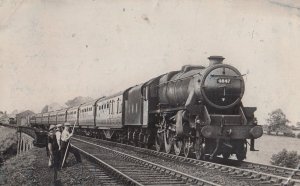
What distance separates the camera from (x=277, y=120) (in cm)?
5247

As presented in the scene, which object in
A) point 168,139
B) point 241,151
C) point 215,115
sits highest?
point 215,115

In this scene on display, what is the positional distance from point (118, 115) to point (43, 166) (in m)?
10.1

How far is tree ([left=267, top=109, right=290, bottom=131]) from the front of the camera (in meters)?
51.7

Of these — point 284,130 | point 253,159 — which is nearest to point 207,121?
point 253,159

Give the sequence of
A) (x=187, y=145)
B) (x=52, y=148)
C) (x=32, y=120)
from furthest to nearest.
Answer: (x=32, y=120), (x=187, y=145), (x=52, y=148)

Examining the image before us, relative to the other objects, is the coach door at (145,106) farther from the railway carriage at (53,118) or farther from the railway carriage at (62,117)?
the railway carriage at (53,118)

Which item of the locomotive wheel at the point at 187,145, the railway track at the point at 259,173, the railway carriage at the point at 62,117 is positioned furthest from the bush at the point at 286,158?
the railway track at the point at 259,173

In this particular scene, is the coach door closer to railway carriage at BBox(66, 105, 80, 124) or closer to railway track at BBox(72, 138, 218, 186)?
railway track at BBox(72, 138, 218, 186)

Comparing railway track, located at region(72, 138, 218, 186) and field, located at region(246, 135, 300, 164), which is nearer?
railway track, located at region(72, 138, 218, 186)

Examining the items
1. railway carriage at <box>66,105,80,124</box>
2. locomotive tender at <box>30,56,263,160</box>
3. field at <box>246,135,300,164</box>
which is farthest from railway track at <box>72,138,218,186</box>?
field at <box>246,135,300,164</box>

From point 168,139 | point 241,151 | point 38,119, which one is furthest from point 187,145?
point 38,119

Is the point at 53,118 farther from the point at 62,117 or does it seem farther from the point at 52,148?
the point at 52,148

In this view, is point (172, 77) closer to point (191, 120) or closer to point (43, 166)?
point (191, 120)

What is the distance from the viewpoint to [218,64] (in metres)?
12.2
